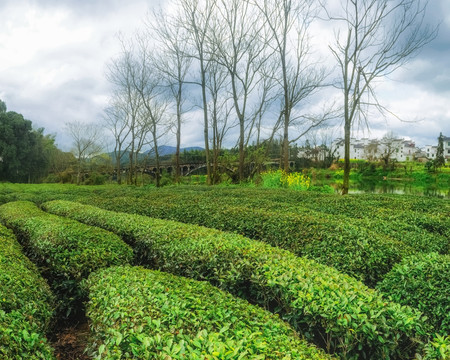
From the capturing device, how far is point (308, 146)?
181 ft

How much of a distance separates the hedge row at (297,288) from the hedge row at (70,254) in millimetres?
627

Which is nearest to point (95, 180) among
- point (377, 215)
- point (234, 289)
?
point (377, 215)

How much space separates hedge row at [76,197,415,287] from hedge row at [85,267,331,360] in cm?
213

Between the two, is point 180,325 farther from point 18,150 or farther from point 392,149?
point 392,149

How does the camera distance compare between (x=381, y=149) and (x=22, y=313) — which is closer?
(x=22, y=313)

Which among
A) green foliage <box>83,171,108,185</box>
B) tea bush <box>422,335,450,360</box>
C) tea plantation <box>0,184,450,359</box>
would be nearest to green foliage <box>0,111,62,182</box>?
green foliage <box>83,171,108,185</box>

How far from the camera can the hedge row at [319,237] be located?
15.0 feet

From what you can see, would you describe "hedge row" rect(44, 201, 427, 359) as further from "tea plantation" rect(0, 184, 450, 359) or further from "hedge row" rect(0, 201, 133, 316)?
"hedge row" rect(0, 201, 133, 316)

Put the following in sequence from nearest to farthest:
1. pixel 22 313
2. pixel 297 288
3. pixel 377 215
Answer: pixel 22 313 < pixel 297 288 < pixel 377 215

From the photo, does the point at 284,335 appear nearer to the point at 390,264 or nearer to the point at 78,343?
the point at 78,343

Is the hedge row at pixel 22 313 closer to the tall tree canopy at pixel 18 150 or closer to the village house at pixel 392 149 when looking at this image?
the tall tree canopy at pixel 18 150

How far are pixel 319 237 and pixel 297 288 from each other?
6.70 ft

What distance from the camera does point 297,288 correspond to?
3.31 metres

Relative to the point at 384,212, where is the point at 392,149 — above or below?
above
